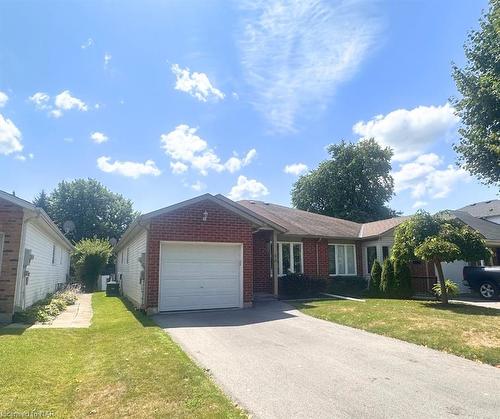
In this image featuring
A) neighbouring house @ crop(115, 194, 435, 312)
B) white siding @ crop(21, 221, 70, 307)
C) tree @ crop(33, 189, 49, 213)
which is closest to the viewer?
neighbouring house @ crop(115, 194, 435, 312)

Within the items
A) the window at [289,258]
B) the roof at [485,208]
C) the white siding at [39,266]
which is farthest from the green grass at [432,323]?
the roof at [485,208]

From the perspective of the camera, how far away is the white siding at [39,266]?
12.5 m

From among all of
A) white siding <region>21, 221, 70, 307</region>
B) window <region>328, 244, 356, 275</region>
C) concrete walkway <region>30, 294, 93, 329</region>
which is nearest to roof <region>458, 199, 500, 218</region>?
window <region>328, 244, 356, 275</region>

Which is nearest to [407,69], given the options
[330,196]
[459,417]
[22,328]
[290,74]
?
[290,74]

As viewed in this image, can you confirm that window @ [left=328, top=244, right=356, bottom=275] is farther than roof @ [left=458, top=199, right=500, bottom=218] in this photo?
No

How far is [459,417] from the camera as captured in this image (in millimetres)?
4191

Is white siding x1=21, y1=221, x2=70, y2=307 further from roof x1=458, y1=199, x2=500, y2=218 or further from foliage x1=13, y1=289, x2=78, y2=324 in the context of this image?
roof x1=458, y1=199, x2=500, y2=218

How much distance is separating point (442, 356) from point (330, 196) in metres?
39.7

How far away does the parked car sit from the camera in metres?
15.6

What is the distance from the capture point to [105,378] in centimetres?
550

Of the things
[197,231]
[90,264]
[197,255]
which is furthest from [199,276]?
[90,264]

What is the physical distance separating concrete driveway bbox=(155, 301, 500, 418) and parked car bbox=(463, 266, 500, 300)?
10076 mm

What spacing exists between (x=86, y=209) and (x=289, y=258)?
33404 millimetres

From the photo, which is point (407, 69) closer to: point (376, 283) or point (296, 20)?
point (296, 20)
